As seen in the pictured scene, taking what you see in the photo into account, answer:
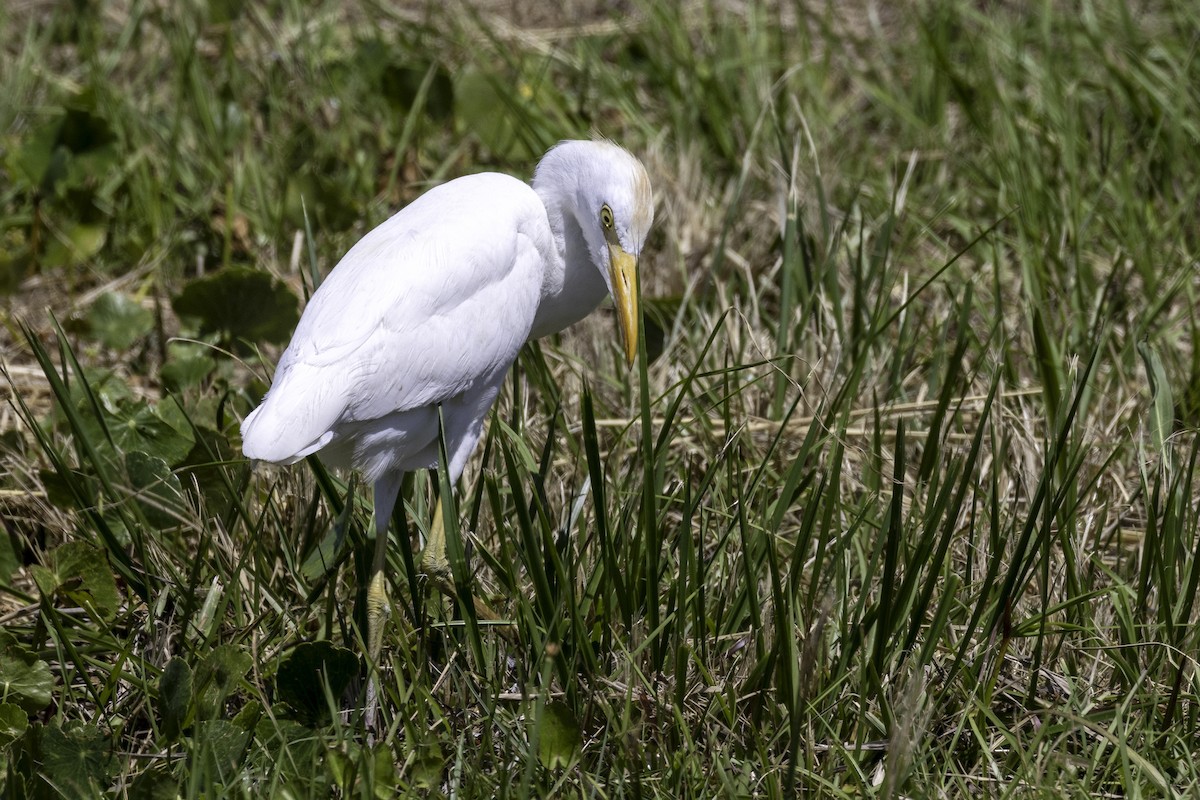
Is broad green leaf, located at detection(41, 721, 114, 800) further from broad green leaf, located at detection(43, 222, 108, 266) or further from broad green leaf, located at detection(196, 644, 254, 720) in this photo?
broad green leaf, located at detection(43, 222, 108, 266)

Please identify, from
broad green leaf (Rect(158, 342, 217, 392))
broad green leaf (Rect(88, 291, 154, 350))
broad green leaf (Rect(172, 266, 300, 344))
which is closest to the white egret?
broad green leaf (Rect(172, 266, 300, 344))

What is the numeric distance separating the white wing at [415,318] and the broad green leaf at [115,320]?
1.37 metres

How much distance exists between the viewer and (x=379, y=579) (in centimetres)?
250

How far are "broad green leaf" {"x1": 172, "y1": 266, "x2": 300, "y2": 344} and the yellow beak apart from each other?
3.68 feet

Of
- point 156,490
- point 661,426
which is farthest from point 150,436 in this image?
point 661,426

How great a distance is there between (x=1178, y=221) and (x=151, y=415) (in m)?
2.94

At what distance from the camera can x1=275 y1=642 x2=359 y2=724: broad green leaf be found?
223 cm

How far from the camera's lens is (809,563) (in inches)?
105

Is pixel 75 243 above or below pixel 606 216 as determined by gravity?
below

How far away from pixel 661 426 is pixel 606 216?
2.31 ft

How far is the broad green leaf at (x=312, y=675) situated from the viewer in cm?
223

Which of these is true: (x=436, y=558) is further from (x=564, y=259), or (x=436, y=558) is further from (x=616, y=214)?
(x=616, y=214)

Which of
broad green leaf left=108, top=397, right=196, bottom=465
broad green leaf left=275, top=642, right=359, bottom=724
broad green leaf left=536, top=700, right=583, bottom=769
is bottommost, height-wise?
broad green leaf left=536, top=700, right=583, bottom=769

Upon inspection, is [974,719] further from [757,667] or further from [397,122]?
[397,122]
